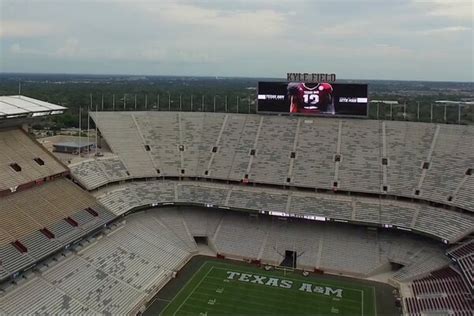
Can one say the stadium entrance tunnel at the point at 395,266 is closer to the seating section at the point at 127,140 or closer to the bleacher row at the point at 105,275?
the bleacher row at the point at 105,275

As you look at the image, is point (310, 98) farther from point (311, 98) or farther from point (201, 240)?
point (201, 240)

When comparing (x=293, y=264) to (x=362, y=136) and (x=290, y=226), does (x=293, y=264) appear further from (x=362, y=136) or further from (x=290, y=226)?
(x=362, y=136)

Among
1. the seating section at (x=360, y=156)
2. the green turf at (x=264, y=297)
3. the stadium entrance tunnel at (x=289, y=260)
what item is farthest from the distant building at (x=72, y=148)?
the seating section at (x=360, y=156)

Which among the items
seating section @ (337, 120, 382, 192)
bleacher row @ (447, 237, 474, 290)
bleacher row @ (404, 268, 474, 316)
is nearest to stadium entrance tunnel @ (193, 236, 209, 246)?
seating section @ (337, 120, 382, 192)

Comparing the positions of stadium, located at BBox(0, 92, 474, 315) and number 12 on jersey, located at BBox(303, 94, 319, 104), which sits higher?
number 12 on jersey, located at BBox(303, 94, 319, 104)

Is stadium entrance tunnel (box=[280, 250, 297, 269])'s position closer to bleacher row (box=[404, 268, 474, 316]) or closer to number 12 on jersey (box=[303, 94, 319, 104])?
bleacher row (box=[404, 268, 474, 316])

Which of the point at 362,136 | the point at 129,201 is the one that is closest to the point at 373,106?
the point at 362,136
